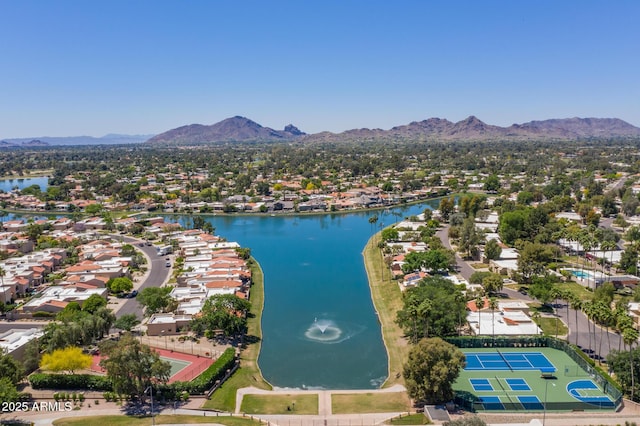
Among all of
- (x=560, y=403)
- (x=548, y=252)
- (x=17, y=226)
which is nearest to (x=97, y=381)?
(x=560, y=403)

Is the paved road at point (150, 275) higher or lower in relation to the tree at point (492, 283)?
lower

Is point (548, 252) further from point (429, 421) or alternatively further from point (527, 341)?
point (429, 421)

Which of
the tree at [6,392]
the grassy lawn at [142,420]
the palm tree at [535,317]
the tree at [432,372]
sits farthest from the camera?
the palm tree at [535,317]

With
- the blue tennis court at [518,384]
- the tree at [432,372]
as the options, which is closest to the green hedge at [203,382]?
the tree at [432,372]

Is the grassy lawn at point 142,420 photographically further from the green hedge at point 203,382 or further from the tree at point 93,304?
the tree at point 93,304

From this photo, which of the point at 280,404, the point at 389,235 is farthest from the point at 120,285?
the point at 389,235

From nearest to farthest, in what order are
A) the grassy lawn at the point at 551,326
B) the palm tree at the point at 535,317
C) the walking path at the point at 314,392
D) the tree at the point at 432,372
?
the tree at the point at 432,372, the walking path at the point at 314,392, the grassy lawn at the point at 551,326, the palm tree at the point at 535,317

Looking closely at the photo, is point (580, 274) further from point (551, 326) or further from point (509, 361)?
point (509, 361)

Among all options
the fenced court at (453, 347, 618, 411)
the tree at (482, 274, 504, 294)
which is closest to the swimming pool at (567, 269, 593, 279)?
the tree at (482, 274, 504, 294)
